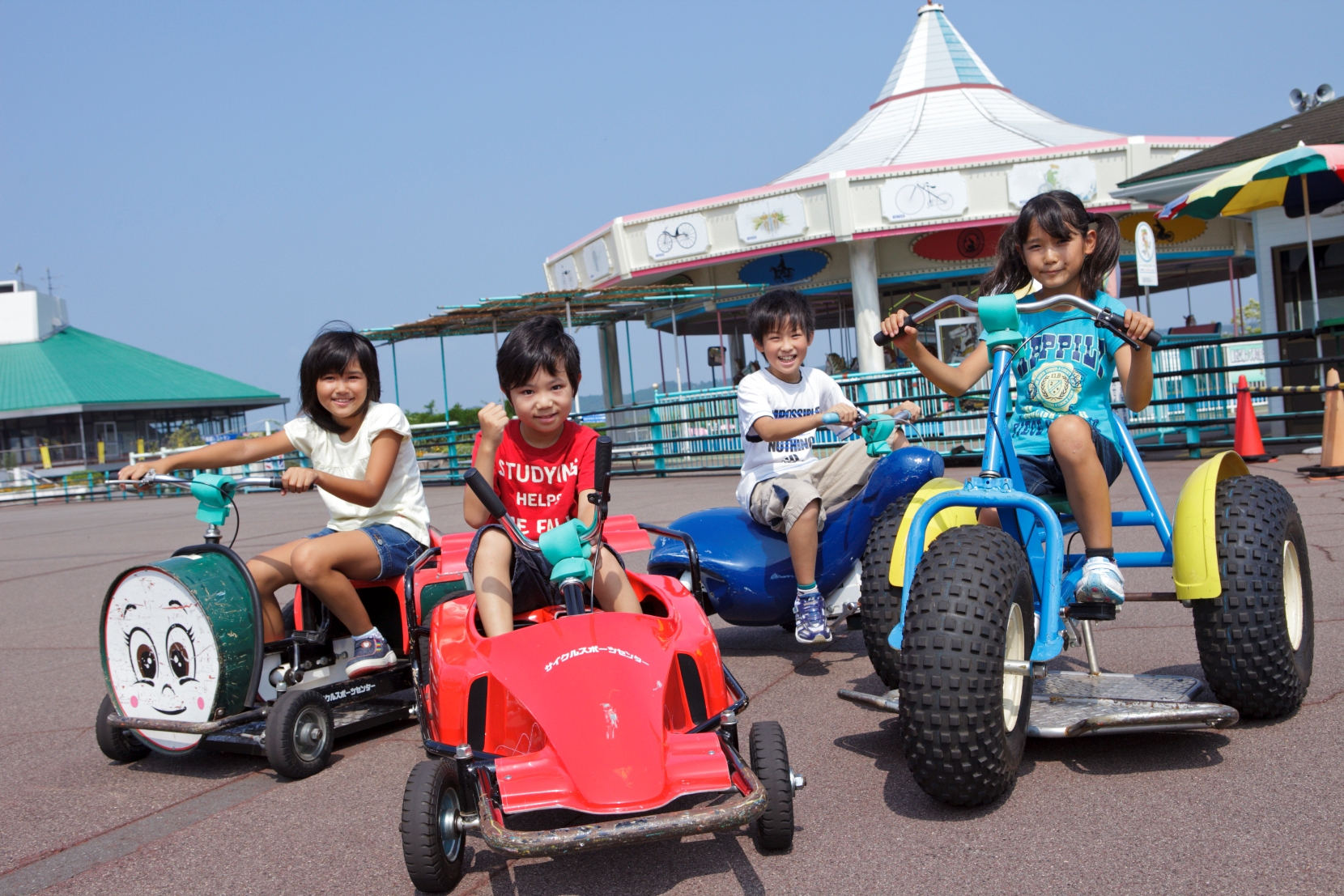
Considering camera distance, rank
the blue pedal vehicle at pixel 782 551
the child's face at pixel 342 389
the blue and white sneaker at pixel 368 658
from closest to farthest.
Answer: the blue and white sneaker at pixel 368 658 < the child's face at pixel 342 389 < the blue pedal vehicle at pixel 782 551

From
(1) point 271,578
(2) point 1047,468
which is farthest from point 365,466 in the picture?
(2) point 1047,468

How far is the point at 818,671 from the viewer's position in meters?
4.59

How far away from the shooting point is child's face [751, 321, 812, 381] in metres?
4.75

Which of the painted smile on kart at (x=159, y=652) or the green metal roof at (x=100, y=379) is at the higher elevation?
the green metal roof at (x=100, y=379)

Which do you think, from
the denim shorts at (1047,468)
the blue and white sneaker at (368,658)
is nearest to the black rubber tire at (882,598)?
the denim shorts at (1047,468)

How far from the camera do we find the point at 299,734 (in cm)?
365

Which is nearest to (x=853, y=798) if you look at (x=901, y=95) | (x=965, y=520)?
(x=965, y=520)

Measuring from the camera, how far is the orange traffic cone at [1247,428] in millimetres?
11125

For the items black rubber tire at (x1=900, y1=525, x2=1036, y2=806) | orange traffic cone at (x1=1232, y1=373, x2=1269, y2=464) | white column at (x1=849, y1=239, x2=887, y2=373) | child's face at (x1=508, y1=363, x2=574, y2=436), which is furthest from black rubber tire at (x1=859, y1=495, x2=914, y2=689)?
white column at (x1=849, y1=239, x2=887, y2=373)

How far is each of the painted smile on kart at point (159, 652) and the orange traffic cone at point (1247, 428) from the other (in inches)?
414

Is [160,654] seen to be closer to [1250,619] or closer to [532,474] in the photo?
[532,474]

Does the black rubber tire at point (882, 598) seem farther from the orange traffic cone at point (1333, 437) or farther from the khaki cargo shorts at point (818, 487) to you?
the orange traffic cone at point (1333, 437)

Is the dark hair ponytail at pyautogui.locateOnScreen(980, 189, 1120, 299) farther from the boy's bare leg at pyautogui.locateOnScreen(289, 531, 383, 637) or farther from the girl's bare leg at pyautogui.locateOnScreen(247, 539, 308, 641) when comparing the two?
the girl's bare leg at pyautogui.locateOnScreen(247, 539, 308, 641)

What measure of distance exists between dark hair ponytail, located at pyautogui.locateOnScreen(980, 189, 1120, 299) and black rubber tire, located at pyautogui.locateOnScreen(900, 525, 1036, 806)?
129cm
